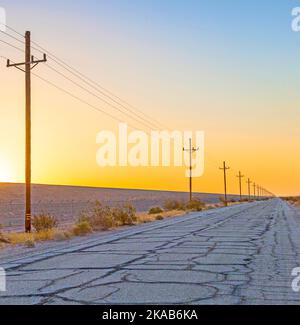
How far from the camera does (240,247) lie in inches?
678

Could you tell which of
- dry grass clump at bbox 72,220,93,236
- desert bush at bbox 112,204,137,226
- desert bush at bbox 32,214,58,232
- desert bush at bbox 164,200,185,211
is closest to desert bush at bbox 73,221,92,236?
dry grass clump at bbox 72,220,93,236

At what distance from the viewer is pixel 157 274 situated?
11273 millimetres

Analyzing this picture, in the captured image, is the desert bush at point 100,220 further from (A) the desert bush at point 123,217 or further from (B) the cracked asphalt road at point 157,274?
(B) the cracked asphalt road at point 157,274

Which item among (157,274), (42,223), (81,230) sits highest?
(157,274)

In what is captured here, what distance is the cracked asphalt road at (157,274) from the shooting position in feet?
28.7

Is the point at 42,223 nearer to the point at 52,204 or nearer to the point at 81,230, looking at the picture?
the point at 81,230

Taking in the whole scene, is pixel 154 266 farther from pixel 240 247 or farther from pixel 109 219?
pixel 109 219

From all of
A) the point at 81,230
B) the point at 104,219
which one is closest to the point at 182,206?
the point at 104,219

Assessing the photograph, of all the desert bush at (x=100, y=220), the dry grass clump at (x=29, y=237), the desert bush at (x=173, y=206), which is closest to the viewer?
the dry grass clump at (x=29, y=237)

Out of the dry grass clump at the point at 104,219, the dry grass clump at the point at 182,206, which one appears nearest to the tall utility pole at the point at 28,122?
the dry grass clump at the point at 104,219
